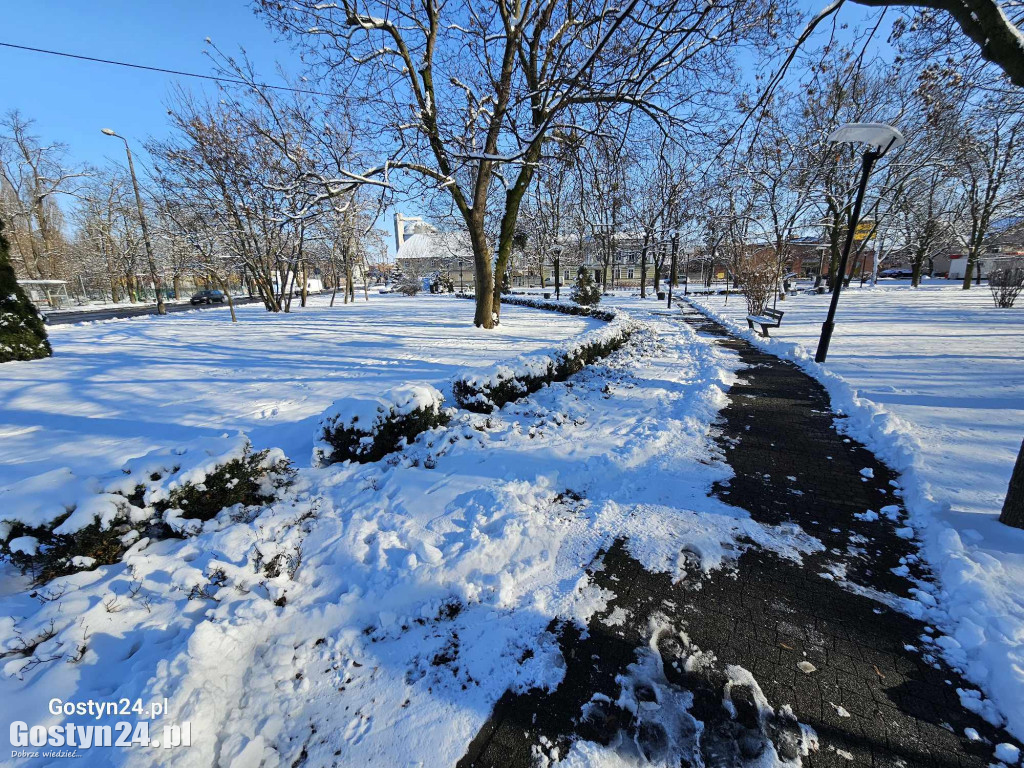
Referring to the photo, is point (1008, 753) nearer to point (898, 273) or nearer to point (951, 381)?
point (951, 381)

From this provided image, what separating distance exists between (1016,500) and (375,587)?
16.0 ft

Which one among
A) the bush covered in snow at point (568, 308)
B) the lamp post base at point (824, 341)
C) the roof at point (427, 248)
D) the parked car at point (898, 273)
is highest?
the roof at point (427, 248)

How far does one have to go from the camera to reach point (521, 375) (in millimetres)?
6328

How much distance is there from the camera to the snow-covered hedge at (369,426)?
4207 millimetres

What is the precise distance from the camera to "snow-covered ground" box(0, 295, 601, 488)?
453cm

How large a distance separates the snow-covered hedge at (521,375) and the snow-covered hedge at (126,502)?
2649 millimetres

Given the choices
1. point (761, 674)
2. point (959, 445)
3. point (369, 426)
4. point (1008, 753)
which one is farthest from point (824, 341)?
point (369, 426)

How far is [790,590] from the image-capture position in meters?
2.63

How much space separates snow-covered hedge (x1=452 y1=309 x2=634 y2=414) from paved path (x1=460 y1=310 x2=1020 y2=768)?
3.16 metres

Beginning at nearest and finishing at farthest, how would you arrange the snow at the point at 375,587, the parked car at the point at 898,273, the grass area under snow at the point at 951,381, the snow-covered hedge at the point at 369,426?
the snow at the point at 375,587
the grass area under snow at the point at 951,381
the snow-covered hedge at the point at 369,426
the parked car at the point at 898,273

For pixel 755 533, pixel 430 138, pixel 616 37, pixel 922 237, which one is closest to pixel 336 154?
pixel 430 138

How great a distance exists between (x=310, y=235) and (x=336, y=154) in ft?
60.0

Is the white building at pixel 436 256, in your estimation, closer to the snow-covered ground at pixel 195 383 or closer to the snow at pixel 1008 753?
the snow-covered ground at pixel 195 383

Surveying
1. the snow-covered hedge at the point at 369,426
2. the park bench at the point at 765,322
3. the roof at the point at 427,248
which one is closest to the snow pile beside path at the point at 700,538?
the snow-covered hedge at the point at 369,426
